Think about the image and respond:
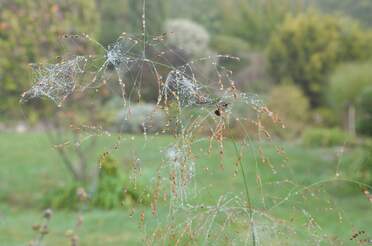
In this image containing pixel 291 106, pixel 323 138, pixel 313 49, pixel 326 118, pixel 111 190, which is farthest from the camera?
pixel 313 49

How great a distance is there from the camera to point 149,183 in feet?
18.2

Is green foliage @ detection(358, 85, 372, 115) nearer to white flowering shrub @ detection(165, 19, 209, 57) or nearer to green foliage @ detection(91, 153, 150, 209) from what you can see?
green foliage @ detection(91, 153, 150, 209)

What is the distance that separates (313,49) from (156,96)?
263 inches

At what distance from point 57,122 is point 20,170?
2323 mm

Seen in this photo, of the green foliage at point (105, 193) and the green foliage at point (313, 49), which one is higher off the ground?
the green foliage at point (313, 49)

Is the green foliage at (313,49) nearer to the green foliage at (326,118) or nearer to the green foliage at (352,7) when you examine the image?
the green foliage at (326,118)

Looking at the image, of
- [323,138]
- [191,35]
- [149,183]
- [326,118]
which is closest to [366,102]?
[323,138]

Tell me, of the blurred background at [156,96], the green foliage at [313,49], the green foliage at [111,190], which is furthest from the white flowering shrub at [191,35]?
the green foliage at [111,190]

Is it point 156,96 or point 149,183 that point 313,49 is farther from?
point 149,183

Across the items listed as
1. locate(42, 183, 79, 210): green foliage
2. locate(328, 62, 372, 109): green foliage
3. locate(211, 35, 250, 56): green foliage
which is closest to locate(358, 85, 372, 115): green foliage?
locate(42, 183, 79, 210): green foliage

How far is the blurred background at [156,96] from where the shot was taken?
7.33m

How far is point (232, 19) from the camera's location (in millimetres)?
29781

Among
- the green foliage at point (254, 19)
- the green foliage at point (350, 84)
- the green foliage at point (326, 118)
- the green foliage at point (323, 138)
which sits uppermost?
the green foliage at point (254, 19)

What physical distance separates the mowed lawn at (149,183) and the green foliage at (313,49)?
745cm
